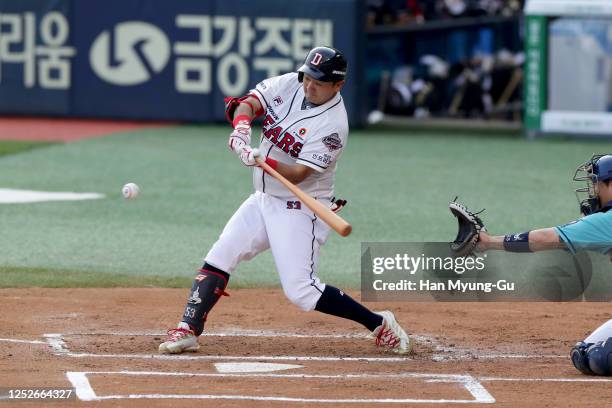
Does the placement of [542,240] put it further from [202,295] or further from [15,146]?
[15,146]

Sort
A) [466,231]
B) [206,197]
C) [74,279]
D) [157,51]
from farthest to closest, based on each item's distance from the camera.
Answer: [157,51] → [206,197] → [74,279] → [466,231]

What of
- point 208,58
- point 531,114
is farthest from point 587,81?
point 208,58

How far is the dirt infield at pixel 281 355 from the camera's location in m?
5.96

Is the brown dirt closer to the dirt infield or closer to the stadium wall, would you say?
the stadium wall

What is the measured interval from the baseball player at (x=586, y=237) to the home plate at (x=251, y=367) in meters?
1.12

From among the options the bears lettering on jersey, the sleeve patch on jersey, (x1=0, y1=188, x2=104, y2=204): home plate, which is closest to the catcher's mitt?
the sleeve patch on jersey

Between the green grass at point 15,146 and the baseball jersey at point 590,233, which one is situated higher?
the baseball jersey at point 590,233

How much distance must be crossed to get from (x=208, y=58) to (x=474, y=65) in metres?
5.59

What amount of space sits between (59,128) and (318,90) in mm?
13429

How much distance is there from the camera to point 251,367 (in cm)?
663

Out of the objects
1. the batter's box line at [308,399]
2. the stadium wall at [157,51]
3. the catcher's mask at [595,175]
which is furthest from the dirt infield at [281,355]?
the stadium wall at [157,51]

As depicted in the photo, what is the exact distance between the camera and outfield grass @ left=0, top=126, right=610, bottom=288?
9922mm

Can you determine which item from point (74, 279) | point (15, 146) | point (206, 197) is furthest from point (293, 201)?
point (15, 146)

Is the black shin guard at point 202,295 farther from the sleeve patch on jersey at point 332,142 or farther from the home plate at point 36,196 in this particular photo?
the home plate at point 36,196
